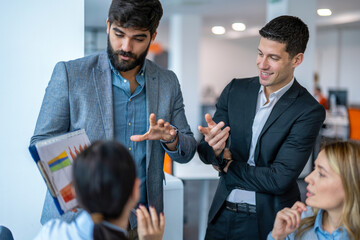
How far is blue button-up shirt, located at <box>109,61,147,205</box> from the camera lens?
1805mm

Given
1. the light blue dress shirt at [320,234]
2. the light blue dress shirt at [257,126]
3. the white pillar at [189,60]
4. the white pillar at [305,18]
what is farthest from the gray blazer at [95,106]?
the white pillar at [189,60]

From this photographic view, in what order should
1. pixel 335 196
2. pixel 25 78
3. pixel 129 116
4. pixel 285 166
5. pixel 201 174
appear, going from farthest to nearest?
pixel 201 174, pixel 25 78, pixel 285 166, pixel 129 116, pixel 335 196

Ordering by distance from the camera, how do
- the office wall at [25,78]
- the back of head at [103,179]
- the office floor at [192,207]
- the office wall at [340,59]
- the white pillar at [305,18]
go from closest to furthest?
1. the back of head at [103,179]
2. the office wall at [25,78]
3. the office floor at [192,207]
4. the white pillar at [305,18]
5. the office wall at [340,59]

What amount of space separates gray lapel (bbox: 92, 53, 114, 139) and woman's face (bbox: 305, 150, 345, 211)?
0.91m

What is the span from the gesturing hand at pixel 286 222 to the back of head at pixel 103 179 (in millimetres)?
777

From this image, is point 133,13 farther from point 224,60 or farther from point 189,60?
point 224,60

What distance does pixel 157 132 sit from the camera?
1.65 metres

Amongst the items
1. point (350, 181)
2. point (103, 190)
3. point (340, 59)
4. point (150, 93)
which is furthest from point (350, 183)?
point (340, 59)

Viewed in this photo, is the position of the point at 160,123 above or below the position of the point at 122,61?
below

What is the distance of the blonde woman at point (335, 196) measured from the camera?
168 cm

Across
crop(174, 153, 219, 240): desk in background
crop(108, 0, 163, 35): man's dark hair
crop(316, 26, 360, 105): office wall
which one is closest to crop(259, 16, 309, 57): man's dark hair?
crop(108, 0, 163, 35): man's dark hair

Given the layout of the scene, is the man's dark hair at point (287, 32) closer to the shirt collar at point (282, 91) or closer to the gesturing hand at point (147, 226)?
the shirt collar at point (282, 91)

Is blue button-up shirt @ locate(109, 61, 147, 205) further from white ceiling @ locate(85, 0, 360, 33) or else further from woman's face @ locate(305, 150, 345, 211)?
white ceiling @ locate(85, 0, 360, 33)

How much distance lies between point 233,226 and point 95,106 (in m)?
0.96
